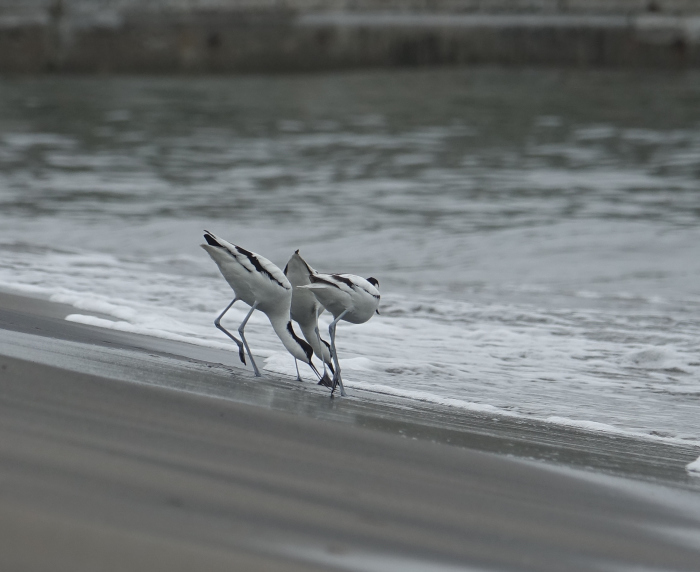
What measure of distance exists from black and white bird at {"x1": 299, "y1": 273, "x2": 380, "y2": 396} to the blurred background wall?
2012cm

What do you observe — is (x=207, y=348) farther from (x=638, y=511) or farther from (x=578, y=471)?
(x=638, y=511)

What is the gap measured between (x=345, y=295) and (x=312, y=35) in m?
20.7

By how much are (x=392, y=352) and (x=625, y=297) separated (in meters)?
2.57

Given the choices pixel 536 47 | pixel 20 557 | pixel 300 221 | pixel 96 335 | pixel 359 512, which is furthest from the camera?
pixel 536 47

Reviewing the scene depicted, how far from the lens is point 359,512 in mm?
2396

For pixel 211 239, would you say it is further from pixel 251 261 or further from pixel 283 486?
pixel 283 486

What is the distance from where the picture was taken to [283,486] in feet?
8.07

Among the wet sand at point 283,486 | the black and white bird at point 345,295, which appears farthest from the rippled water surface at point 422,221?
the wet sand at point 283,486

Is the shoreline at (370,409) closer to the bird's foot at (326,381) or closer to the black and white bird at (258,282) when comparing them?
the bird's foot at (326,381)

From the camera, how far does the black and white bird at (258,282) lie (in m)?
3.40

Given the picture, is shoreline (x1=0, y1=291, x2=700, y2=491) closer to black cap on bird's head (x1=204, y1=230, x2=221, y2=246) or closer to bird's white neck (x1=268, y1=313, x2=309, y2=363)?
bird's white neck (x1=268, y1=313, x2=309, y2=363)

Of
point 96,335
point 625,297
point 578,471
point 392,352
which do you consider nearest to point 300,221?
point 625,297

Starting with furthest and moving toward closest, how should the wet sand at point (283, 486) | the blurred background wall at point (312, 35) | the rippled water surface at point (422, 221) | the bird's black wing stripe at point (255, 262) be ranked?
1. the blurred background wall at point (312, 35)
2. the rippled water surface at point (422, 221)
3. the bird's black wing stripe at point (255, 262)
4. the wet sand at point (283, 486)

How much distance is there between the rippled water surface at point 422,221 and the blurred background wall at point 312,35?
57.1 inches
